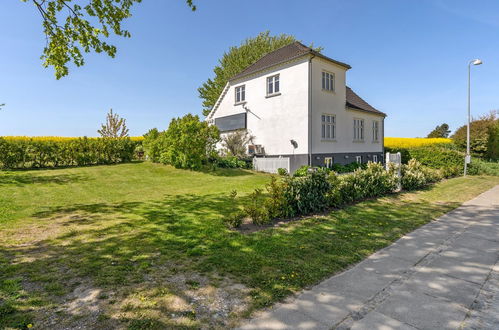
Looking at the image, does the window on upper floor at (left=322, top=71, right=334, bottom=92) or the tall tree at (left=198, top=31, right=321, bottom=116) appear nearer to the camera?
the window on upper floor at (left=322, top=71, right=334, bottom=92)

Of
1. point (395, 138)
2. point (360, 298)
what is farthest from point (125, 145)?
point (395, 138)

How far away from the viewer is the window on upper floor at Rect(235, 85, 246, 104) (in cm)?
2388

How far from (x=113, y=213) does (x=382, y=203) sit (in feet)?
32.1

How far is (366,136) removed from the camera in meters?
24.4

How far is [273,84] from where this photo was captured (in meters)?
21.0

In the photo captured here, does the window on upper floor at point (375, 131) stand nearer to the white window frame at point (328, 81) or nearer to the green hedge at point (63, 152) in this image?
the white window frame at point (328, 81)

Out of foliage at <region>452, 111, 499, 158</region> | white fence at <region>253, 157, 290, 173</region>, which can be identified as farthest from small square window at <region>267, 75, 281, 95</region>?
foliage at <region>452, 111, 499, 158</region>

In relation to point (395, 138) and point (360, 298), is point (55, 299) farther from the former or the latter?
point (395, 138)

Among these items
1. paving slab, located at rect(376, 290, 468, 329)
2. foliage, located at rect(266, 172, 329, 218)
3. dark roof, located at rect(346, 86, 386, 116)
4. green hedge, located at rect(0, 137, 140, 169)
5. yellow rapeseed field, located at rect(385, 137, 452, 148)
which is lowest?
paving slab, located at rect(376, 290, 468, 329)

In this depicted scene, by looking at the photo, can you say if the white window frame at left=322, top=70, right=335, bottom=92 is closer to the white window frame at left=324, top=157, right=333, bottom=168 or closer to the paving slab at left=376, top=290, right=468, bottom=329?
the white window frame at left=324, top=157, right=333, bottom=168

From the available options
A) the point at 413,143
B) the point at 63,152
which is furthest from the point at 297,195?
the point at 413,143

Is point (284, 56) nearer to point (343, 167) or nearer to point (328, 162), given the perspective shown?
point (328, 162)

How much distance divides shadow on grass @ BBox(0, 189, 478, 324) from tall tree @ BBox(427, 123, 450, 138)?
82.0 metres

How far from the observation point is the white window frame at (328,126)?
19.7 metres
